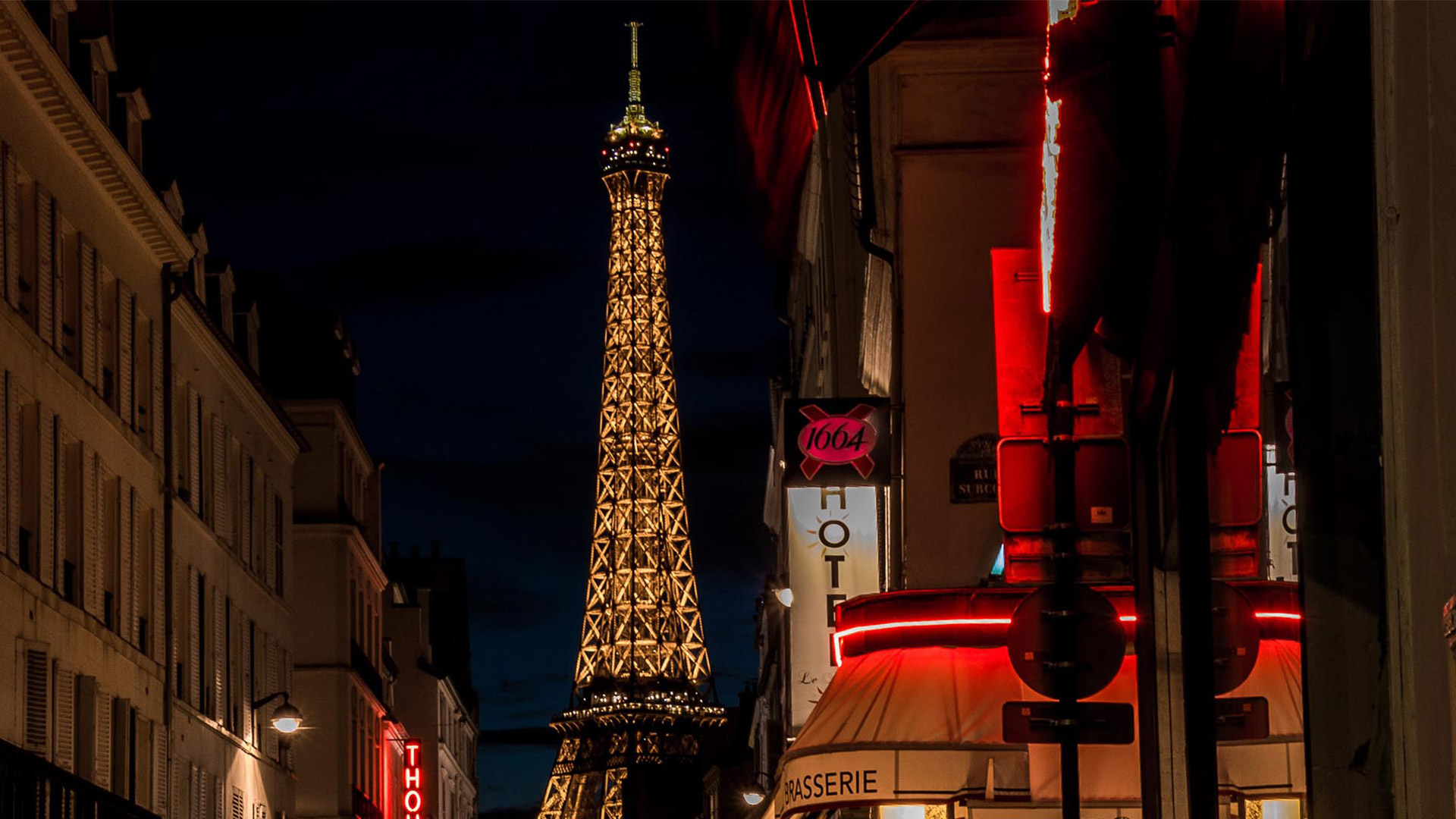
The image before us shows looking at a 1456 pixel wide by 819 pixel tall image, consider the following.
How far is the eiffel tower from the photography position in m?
135

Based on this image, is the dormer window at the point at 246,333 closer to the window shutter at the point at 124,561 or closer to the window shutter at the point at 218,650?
the window shutter at the point at 218,650

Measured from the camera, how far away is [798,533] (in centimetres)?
3167

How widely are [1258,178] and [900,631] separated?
34.1ft

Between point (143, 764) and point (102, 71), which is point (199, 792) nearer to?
point (143, 764)

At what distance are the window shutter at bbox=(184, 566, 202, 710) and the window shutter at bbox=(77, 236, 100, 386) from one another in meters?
7.68

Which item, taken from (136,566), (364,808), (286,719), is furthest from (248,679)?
(364,808)

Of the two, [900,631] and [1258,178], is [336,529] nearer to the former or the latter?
[900,631]

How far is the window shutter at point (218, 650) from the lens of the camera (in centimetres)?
4434

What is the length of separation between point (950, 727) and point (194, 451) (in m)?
27.3

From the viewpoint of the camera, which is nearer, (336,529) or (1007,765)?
(1007,765)

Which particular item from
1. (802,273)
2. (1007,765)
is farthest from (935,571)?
(802,273)

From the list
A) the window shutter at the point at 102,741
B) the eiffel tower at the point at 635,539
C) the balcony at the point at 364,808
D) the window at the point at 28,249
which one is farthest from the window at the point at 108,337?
the eiffel tower at the point at 635,539

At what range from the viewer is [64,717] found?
32375mm

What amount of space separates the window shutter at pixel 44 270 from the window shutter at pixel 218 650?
41.6ft
